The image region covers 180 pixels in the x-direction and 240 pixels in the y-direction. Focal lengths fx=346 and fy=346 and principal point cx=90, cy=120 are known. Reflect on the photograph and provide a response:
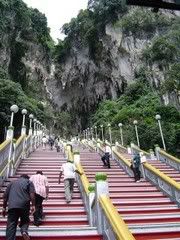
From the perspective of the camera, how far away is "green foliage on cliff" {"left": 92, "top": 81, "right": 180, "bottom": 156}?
109 ft

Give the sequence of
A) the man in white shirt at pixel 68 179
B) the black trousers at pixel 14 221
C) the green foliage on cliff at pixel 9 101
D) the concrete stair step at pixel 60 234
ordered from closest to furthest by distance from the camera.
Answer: the black trousers at pixel 14 221 < the concrete stair step at pixel 60 234 < the man in white shirt at pixel 68 179 < the green foliage on cliff at pixel 9 101

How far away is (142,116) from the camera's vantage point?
3938cm

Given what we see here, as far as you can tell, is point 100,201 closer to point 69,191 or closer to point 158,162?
point 69,191

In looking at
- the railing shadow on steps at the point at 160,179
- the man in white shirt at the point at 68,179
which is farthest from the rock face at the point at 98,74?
the man in white shirt at the point at 68,179

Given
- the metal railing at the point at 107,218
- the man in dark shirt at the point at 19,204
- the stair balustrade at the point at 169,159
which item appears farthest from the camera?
the stair balustrade at the point at 169,159

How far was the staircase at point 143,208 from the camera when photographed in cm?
683

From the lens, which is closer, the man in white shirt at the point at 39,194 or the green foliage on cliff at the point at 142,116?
the man in white shirt at the point at 39,194

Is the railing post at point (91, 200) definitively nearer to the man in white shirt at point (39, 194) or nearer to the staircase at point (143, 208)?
the staircase at point (143, 208)

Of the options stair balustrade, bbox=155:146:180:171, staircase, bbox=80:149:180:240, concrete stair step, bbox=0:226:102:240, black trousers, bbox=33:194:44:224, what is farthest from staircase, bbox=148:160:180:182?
concrete stair step, bbox=0:226:102:240

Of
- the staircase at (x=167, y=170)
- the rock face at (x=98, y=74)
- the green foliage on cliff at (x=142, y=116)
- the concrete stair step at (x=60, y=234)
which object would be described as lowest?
the concrete stair step at (x=60, y=234)

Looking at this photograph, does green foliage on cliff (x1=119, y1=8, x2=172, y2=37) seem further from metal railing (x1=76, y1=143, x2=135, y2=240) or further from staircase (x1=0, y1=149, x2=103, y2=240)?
metal railing (x1=76, y1=143, x2=135, y2=240)

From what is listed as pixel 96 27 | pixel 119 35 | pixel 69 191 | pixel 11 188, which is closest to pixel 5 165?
pixel 69 191

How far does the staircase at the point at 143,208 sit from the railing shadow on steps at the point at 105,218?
24.9 inches

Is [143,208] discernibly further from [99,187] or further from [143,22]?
[143,22]
